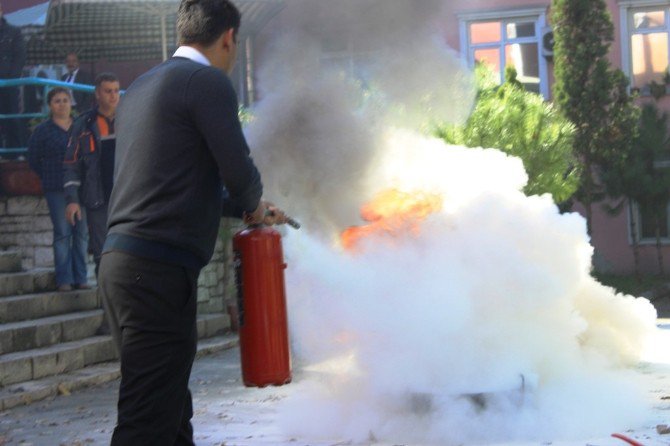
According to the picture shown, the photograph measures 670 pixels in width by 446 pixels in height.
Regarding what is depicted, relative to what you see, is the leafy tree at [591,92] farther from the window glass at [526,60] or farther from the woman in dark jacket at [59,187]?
the woman in dark jacket at [59,187]

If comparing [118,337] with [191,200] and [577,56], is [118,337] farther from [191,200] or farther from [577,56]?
[577,56]

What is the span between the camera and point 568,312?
673 centimetres

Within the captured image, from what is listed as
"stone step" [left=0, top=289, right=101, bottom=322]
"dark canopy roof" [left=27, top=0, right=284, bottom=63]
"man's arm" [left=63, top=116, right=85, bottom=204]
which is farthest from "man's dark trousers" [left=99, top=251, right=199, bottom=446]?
"dark canopy roof" [left=27, top=0, right=284, bottom=63]

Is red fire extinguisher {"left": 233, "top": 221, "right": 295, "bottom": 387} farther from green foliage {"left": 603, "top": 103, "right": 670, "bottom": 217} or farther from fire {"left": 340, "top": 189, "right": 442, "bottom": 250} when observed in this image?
green foliage {"left": 603, "top": 103, "right": 670, "bottom": 217}

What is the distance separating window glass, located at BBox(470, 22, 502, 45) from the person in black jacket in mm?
11912

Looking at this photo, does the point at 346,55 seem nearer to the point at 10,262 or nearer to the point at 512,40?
the point at 10,262

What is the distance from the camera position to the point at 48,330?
9094 mm

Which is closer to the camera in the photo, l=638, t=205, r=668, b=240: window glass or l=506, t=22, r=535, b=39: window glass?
l=638, t=205, r=668, b=240: window glass

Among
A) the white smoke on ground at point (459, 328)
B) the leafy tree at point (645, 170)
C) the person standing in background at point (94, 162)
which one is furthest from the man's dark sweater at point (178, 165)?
the leafy tree at point (645, 170)

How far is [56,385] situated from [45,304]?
1390 mm

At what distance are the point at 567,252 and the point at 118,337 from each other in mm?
3751

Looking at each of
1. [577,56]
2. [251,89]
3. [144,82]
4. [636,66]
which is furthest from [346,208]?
[636,66]

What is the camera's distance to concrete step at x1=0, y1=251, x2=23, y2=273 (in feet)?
32.9

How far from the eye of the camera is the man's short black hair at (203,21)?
161 inches
